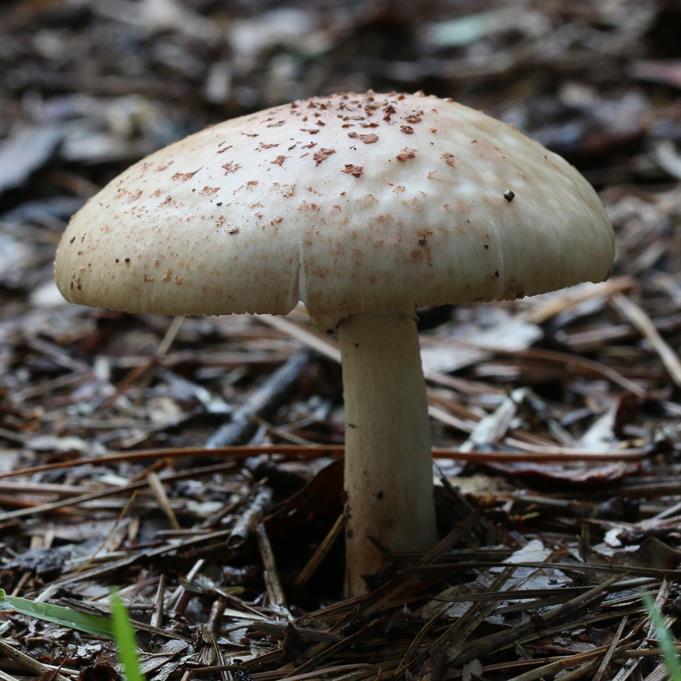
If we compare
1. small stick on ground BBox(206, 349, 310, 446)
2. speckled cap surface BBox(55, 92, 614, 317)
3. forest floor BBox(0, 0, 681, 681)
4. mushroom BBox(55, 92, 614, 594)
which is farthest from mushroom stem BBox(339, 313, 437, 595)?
small stick on ground BBox(206, 349, 310, 446)

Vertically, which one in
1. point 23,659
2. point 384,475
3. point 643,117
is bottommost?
point 23,659

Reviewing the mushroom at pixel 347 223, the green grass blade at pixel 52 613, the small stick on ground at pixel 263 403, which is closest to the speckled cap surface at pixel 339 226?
the mushroom at pixel 347 223

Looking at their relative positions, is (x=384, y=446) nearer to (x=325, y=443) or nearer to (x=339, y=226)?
(x=339, y=226)

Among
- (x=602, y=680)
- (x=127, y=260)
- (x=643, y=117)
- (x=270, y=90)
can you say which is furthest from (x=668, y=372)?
(x=270, y=90)

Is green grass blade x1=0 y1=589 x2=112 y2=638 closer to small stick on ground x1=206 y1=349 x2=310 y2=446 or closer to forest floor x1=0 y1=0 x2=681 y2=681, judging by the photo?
forest floor x1=0 y1=0 x2=681 y2=681

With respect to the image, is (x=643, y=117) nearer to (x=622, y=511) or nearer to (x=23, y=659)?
(x=622, y=511)

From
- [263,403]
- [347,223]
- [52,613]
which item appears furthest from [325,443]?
[347,223]

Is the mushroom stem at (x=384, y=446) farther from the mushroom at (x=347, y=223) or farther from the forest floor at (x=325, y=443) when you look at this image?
the forest floor at (x=325, y=443)
